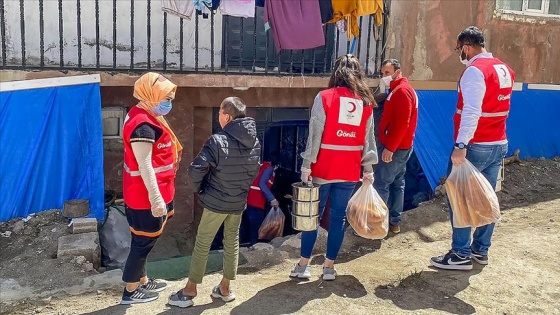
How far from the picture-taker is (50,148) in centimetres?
571

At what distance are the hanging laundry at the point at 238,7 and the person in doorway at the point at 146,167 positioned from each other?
243cm

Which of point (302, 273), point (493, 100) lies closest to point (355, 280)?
point (302, 273)

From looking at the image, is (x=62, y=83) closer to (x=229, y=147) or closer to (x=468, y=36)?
(x=229, y=147)

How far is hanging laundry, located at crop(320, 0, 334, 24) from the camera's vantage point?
6762 mm

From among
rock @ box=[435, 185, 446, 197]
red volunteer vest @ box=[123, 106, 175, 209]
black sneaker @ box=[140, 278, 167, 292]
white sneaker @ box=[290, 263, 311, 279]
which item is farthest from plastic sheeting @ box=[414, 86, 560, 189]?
red volunteer vest @ box=[123, 106, 175, 209]

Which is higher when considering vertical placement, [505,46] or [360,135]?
[505,46]

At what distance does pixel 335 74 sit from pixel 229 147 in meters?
1.13

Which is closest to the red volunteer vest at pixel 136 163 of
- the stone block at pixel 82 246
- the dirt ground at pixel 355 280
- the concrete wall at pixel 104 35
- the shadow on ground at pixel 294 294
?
the dirt ground at pixel 355 280

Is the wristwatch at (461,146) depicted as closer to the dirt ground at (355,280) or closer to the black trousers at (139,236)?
the dirt ground at (355,280)

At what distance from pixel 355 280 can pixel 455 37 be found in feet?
14.9

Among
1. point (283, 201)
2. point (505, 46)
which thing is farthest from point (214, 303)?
point (505, 46)

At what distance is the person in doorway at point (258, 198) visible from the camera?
7.27 meters

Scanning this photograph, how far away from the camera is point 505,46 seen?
8.31m

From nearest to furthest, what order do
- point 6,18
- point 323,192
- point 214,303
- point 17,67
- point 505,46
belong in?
point 214,303
point 323,192
point 17,67
point 6,18
point 505,46
